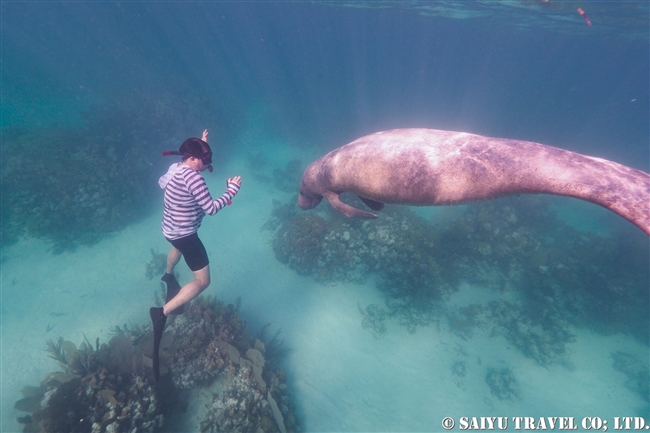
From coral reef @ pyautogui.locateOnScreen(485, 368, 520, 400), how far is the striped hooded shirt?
9.69 meters

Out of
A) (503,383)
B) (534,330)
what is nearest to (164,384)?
(503,383)

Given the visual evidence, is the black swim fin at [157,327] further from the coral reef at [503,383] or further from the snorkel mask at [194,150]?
the coral reef at [503,383]

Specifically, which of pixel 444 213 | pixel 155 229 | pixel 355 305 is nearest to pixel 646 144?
pixel 444 213

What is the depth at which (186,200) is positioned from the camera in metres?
4.42

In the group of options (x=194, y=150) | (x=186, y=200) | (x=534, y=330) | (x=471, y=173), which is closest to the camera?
(x=471, y=173)

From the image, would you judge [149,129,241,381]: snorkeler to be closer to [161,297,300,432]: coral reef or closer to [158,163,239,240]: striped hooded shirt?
[158,163,239,240]: striped hooded shirt

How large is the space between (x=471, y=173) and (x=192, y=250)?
4604 mm

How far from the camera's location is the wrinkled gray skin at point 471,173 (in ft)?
6.79

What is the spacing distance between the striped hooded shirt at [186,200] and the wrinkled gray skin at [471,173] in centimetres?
191

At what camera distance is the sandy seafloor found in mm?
7211

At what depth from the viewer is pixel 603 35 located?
31031 millimetres
